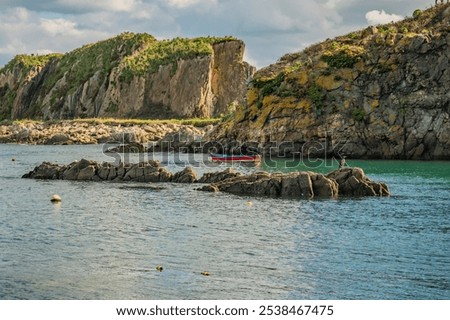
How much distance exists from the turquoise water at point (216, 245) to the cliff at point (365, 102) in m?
39.9

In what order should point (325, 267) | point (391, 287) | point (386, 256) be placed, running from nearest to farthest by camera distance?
point (391, 287), point (325, 267), point (386, 256)

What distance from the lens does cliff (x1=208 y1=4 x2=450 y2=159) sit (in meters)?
116

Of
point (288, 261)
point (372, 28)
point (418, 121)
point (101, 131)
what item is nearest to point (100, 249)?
point (288, 261)

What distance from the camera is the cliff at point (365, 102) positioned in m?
116

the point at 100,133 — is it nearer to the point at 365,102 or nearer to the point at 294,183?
the point at 365,102

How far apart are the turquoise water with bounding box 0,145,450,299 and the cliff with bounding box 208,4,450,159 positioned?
39916 millimetres

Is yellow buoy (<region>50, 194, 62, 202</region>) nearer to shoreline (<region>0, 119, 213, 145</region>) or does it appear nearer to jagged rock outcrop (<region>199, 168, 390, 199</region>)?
jagged rock outcrop (<region>199, 168, 390, 199</region>)

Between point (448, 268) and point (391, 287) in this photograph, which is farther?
point (448, 268)

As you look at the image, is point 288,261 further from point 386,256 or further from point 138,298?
point 138,298

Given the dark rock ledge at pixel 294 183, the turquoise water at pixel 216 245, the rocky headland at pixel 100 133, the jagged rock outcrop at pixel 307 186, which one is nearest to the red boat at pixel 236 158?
the dark rock ledge at pixel 294 183

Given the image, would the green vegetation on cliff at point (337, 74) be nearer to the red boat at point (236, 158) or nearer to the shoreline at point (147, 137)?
the shoreline at point (147, 137)

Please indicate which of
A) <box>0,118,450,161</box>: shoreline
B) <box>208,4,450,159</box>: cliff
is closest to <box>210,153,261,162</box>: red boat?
<box>0,118,450,161</box>: shoreline

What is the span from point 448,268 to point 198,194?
32082 mm
